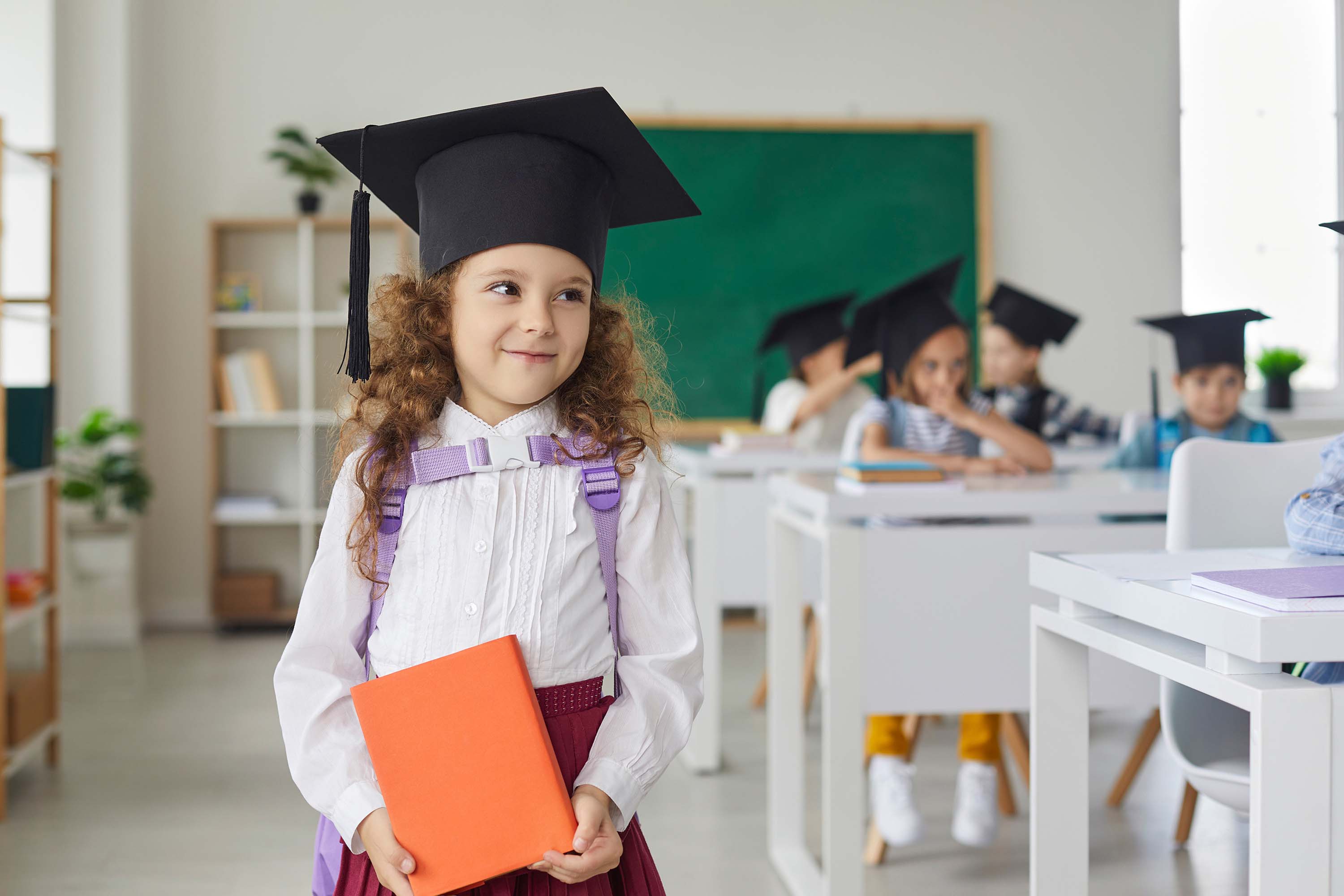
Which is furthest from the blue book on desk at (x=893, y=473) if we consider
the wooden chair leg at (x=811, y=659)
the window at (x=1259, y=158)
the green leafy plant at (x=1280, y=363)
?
the window at (x=1259, y=158)

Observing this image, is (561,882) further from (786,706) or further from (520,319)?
(786,706)

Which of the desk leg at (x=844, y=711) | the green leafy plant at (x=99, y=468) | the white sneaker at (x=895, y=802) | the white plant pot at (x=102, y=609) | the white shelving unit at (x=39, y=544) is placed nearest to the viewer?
the desk leg at (x=844, y=711)

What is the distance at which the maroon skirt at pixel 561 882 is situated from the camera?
104 centimetres

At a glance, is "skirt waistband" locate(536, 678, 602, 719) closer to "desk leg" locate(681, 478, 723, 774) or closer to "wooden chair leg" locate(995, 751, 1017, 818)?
"wooden chair leg" locate(995, 751, 1017, 818)

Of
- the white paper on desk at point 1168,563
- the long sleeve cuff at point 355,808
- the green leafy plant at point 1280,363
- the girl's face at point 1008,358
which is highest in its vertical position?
the green leafy plant at point 1280,363

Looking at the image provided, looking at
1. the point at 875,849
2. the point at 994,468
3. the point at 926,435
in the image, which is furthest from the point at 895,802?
the point at 926,435

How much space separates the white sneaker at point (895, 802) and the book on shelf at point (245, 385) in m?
3.38

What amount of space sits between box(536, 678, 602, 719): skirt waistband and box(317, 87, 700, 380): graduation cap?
0.37m

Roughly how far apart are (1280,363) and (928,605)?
4081mm

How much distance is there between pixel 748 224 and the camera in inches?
208

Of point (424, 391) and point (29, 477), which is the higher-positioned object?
point (424, 391)

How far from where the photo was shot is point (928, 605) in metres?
1.99

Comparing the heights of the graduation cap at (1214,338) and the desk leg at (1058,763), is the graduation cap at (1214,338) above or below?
above

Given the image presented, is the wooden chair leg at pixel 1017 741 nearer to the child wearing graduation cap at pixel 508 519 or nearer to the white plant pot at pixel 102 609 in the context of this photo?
the child wearing graduation cap at pixel 508 519
